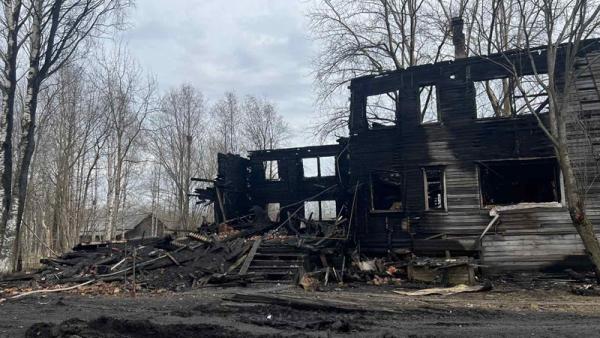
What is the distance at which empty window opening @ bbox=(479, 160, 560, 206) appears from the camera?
2070 centimetres

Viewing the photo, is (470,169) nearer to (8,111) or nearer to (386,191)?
(386,191)

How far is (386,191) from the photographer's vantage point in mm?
23109

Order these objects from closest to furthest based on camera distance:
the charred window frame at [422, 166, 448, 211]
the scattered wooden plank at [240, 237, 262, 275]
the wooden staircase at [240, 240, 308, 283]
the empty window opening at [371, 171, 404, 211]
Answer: the wooden staircase at [240, 240, 308, 283] → the scattered wooden plank at [240, 237, 262, 275] → the charred window frame at [422, 166, 448, 211] → the empty window opening at [371, 171, 404, 211]

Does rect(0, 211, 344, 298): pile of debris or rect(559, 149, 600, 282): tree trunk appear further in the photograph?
rect(0, 211, 344, 298): pile of debris

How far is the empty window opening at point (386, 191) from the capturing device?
22250 mm

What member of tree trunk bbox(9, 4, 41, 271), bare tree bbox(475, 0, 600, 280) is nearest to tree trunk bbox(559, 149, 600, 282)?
bare tree bbox(475, 0, 600, 280)

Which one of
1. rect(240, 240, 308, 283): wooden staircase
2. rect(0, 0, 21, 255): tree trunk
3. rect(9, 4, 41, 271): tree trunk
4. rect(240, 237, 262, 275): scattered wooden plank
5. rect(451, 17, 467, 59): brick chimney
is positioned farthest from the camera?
rect(451, 17, 467, 59): brick chimney

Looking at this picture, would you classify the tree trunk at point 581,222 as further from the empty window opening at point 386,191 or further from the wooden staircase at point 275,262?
the wooden staircase at point 275,262

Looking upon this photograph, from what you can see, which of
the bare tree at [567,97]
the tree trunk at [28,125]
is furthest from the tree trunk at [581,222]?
the tree trunk at [28,125]

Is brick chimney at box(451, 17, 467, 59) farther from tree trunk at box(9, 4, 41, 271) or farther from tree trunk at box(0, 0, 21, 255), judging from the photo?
tree trunk at box(0, 0, 21, 255)

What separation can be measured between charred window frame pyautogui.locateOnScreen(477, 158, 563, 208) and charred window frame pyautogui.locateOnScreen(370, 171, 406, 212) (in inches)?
132

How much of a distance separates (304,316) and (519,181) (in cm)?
1594

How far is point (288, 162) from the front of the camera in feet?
102

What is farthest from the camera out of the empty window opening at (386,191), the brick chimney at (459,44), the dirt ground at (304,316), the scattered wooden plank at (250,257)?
the brick chimney at (459,44)
